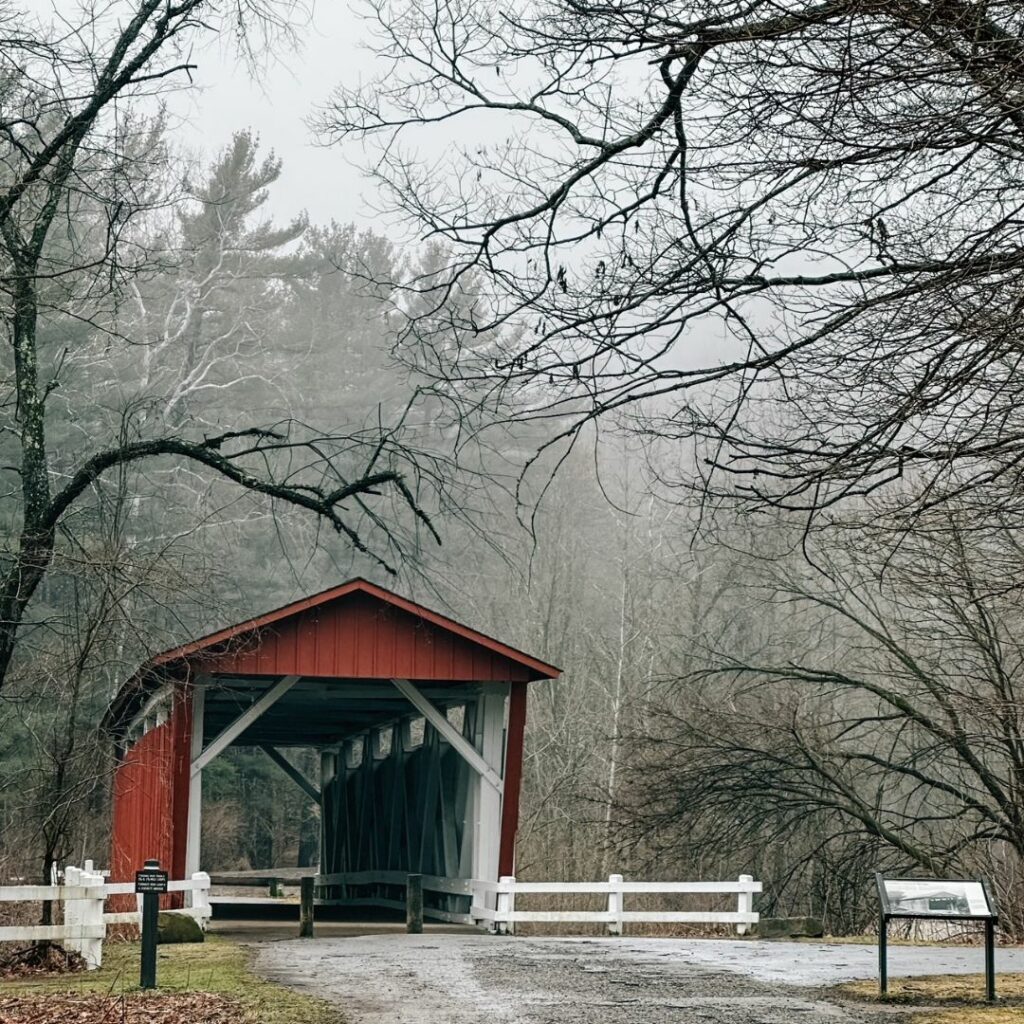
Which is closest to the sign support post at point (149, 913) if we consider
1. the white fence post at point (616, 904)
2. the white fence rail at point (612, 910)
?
the white fence rail at point (612, 910)

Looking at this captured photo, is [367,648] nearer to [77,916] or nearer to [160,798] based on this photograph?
[160,798]

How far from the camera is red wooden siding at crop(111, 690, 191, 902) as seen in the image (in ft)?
57.2

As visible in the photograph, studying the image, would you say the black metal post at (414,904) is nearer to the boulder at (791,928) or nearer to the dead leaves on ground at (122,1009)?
the boulder at (791,928)

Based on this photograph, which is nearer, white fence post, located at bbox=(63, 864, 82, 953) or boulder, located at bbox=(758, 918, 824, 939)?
white fence post, located at bbox=(63, 864, 82, 953)

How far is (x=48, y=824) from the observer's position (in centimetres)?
1436

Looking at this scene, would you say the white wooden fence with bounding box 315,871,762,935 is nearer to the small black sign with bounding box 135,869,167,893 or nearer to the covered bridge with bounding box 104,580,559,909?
the covered bridge with bounding box 104,580,559,909

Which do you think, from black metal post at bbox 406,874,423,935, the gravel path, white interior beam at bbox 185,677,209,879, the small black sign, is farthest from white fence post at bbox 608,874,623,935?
the small black sign

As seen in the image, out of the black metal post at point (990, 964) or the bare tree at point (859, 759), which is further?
the bare tree at point (859, 759)

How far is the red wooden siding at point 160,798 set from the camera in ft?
57.2

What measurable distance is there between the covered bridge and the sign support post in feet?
13.7

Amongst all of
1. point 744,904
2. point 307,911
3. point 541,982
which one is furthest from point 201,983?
point 744,904

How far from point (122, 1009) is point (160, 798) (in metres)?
8.56

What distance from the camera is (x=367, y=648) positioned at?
18.0 meters

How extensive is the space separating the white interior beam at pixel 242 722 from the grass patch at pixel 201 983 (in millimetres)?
2608
